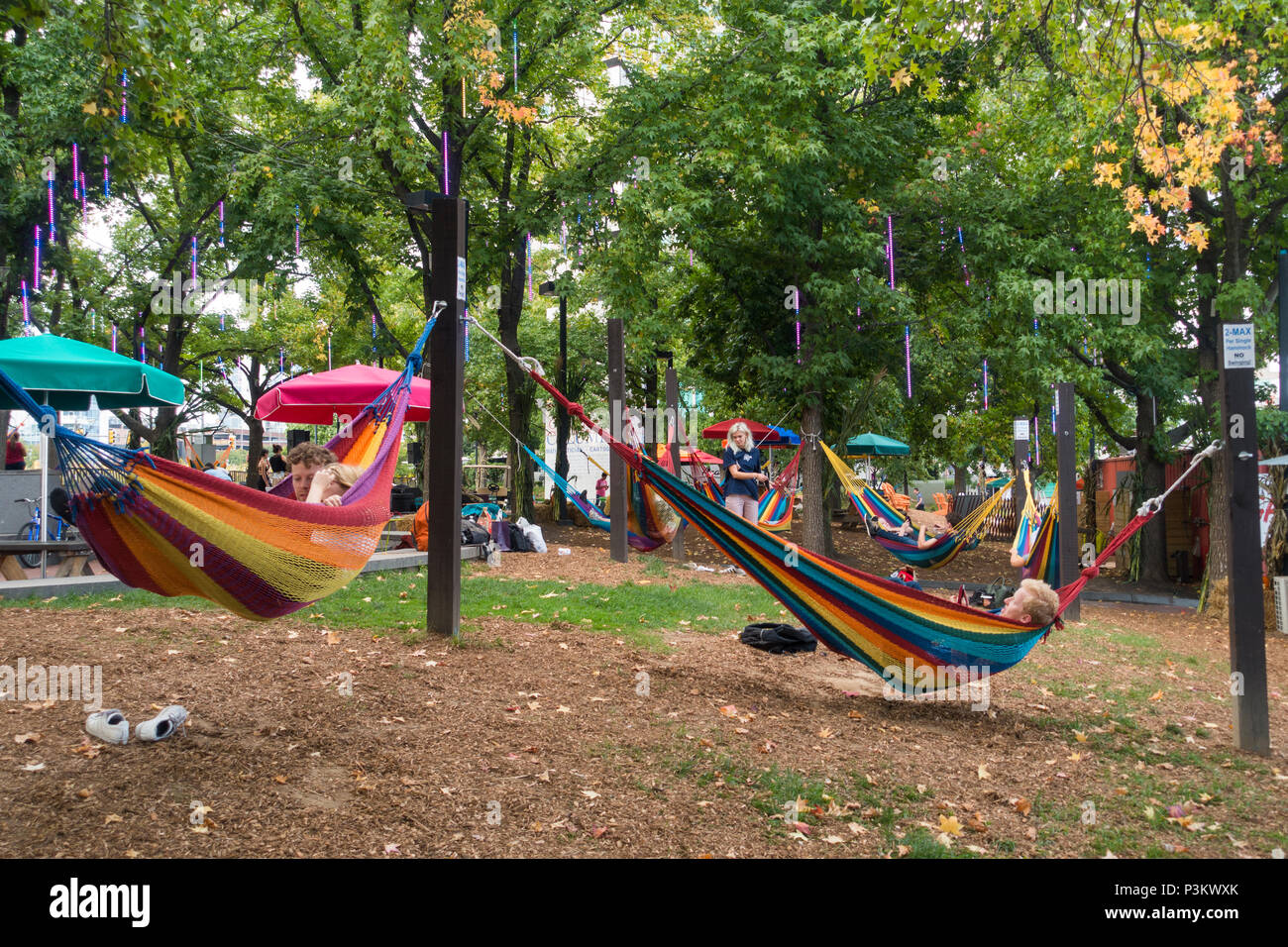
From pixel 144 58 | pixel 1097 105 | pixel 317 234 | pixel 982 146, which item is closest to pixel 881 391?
pixel 982 146

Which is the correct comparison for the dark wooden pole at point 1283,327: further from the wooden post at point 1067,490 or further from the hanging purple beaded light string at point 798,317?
the hanging purple beaded light string at point 798,317

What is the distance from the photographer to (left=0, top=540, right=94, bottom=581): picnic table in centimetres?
593

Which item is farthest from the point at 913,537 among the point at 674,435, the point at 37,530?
the point at 37,530

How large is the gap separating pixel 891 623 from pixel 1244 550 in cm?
172

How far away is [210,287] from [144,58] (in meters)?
13.7

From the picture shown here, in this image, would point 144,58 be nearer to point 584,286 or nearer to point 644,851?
point 644,851

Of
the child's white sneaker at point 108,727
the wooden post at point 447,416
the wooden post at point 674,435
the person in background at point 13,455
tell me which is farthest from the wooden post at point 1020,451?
the person in background at point 13,455

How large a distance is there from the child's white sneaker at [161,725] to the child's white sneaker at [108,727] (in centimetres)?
5

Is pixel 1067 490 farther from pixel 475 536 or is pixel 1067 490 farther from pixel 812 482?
pixel 475 536

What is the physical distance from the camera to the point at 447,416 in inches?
183

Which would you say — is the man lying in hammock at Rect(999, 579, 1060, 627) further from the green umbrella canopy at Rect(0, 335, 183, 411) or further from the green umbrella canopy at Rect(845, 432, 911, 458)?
the green umbrella canopy at Rect(845, 432, 911, 458)

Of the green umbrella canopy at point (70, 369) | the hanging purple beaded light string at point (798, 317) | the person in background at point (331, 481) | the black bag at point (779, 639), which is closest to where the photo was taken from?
the person in background at point (331, 481)

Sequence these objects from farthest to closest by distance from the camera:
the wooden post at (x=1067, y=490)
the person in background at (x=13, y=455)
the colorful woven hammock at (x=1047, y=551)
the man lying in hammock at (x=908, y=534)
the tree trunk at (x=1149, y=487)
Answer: the tree trunk at (x=1149, y=487) → the person in background at (x=13, y=455) → the man lying in hammock at (x=908, y=534) → the colorful woven hammock at (x=1047, y=551) → the wooden post at (x=1067, y=490)

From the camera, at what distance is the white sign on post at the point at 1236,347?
4.07 meters
